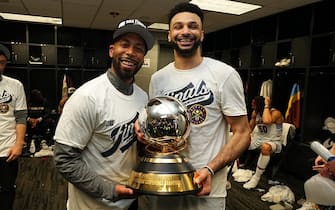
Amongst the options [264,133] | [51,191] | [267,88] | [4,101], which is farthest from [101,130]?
[267,88]

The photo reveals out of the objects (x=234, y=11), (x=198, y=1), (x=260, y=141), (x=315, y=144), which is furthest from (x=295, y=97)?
(x=315, y=144)

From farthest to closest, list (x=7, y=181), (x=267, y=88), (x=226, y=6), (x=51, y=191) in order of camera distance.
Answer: (x=267, y=88) → (x=226, y=6) → (x=51, y=191) → (x=7, y=181)

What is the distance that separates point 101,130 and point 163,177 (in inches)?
11.6

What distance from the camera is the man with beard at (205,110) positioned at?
1.21 m

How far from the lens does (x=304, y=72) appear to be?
165 inches

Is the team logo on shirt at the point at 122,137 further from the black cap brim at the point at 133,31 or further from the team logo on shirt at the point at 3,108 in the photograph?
the team logo on shirt at the point at 3,108

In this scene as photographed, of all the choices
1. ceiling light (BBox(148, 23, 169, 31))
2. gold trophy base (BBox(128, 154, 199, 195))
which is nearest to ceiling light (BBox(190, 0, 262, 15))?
ceiling light (BBox(148, 23, 169, 31))

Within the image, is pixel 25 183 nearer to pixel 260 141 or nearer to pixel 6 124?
pixel 6 124

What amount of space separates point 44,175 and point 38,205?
1.05 metres

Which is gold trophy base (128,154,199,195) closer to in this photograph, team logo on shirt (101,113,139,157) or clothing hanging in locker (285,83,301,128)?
team logo on shirt (101,113,139,157)

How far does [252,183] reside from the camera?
3.77 m

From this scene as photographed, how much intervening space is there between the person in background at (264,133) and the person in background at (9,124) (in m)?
2.75

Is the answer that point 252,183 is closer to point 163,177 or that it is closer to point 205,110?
point 205,110

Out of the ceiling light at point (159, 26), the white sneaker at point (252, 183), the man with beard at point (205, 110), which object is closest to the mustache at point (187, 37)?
the man with beard at point (205, 110)
